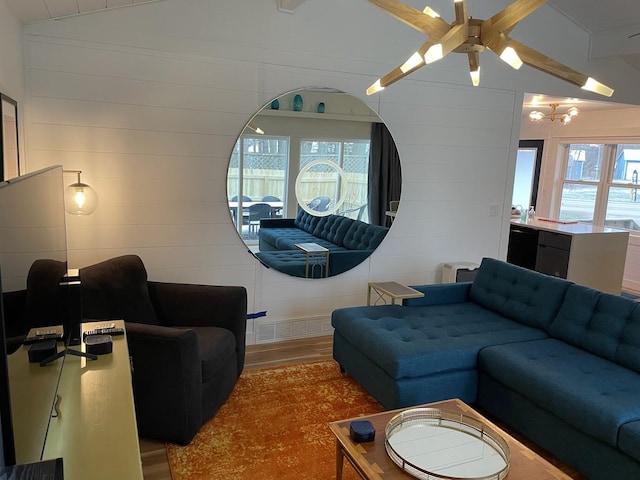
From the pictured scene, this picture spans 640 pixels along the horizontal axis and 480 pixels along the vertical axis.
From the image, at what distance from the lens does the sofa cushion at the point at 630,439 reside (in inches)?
82.6

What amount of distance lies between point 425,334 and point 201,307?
1472 millimetres

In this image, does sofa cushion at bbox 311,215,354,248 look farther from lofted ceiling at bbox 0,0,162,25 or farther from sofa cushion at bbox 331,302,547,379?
lofted ceiling at bbox 0,0,162,25

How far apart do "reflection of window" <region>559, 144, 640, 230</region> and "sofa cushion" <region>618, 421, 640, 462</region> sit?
18.1ft

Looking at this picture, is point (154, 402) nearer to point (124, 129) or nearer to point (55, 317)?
point (55, 317)

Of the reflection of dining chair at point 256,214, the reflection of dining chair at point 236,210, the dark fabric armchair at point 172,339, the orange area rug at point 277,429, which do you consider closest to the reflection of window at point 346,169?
the reflection of dining chair at point 256,214

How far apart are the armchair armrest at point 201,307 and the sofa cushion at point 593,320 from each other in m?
2.07

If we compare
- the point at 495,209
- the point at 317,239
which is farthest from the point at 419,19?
the point at 495,209

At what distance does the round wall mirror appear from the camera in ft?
12.5

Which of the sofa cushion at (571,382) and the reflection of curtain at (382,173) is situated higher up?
the reflection of curtain at (382,173)

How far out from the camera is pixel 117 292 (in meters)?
2.98

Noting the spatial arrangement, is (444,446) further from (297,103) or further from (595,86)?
(297,103)

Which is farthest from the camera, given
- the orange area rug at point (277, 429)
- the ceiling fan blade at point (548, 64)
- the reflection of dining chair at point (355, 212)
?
the reflection of dining chair at point (355, 212)

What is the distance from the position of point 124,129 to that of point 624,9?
172 inches

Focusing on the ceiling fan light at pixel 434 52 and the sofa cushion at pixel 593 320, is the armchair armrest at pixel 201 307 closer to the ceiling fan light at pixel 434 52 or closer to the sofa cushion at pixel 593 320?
the ceiling fan light at pixel 434 52
